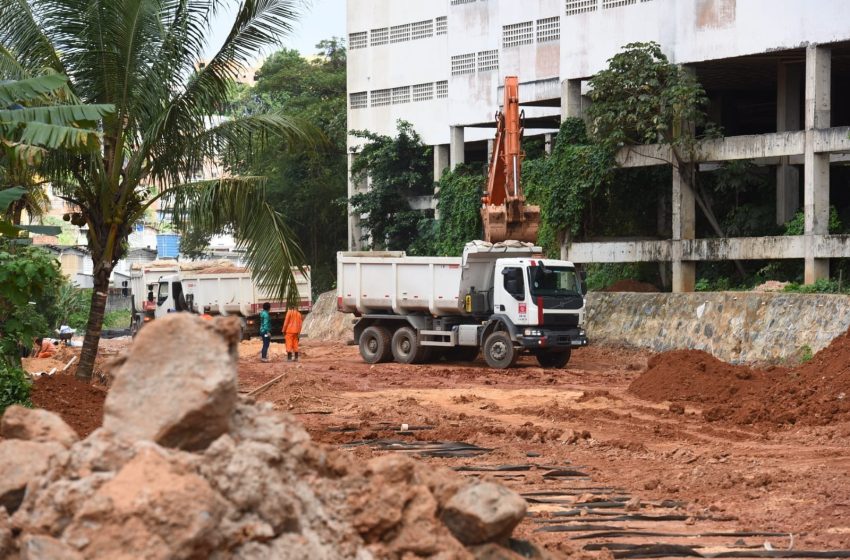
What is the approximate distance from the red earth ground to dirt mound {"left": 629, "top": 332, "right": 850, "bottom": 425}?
0.03m

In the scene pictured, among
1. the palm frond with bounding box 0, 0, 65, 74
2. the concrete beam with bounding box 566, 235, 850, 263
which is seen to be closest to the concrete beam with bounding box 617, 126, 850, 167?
the concrete beam with bounding box 566, 235, 850, 263

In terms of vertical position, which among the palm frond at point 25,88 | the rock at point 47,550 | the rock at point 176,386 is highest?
the palm frond at point 25,88

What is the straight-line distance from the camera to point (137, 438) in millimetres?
6535

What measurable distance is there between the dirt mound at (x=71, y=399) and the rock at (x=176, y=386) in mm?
7681

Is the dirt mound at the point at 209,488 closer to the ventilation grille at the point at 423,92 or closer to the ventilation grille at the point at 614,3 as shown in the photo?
the ventilation grille at the point at 614,3

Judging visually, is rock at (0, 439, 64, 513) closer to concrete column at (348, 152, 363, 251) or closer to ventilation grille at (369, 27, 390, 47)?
concrete column at (348, 152, 363, 251)

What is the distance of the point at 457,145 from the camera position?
4478 cm

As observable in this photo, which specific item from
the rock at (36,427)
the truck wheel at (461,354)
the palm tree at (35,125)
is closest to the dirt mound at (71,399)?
the palm tree at (35,125)

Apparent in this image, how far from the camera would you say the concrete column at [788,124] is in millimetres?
35625

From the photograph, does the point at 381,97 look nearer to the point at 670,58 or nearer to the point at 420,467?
the point at 670,58

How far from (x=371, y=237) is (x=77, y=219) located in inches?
1248

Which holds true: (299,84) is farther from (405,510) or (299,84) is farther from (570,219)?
(405,510)

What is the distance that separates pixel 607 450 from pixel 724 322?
1466 centimetres

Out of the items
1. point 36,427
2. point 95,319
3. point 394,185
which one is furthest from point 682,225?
point 36,427
